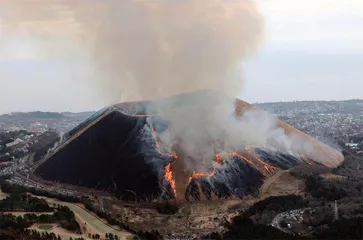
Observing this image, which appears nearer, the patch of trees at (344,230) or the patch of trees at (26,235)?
the patch of trees at (26,235)

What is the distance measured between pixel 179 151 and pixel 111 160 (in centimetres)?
1082

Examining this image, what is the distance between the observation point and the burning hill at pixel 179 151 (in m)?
69.2

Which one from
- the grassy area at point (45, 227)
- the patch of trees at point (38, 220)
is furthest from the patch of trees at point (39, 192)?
the grassy area at point (45, 227)

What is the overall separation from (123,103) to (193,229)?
1441 inches

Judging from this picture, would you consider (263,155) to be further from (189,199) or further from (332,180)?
(189,199)

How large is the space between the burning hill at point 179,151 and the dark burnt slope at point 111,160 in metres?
0.16

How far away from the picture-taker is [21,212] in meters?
52.5

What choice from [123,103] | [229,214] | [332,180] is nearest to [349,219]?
[229,214]

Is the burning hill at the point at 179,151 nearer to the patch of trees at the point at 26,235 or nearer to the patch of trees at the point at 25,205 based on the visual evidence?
the patch of trees at the point at 25,205

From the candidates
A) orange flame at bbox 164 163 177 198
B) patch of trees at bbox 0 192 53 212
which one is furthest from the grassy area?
orange flame at bbox 164 163 177 198

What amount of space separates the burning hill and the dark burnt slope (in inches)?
6.3

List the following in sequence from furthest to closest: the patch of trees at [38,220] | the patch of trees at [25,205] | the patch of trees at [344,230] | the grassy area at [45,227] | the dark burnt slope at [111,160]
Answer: the dark burnt slope at [111,160], the patch of trees at [25,205], the grassy area at [45,227], the patch of trees at [38,220], the patch of trees at [344,230]

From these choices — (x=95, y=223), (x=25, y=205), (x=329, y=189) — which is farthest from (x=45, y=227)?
(x=329, y=189)

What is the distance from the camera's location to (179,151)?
74.8m
